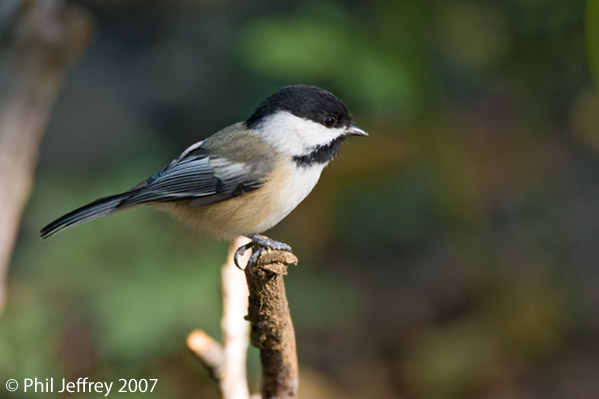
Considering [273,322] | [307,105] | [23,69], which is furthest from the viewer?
[23,69]

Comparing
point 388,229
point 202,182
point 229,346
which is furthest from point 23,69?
point 388,229

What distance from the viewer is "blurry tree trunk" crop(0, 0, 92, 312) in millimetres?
2219

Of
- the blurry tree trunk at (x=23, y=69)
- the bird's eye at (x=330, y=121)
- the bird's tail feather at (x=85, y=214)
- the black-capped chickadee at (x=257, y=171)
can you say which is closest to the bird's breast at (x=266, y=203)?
the black-capped chickadee at (x=257, y=171)

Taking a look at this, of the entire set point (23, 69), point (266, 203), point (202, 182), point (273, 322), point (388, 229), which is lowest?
point (273, 322)

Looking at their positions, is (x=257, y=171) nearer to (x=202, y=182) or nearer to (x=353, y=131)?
(x=202, y=182)

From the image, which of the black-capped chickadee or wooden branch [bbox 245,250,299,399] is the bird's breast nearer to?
the black-capped chickadee

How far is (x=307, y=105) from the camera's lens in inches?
72.7

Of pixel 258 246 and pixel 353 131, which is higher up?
pixel 353 131

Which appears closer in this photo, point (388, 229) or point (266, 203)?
point (266, 203)

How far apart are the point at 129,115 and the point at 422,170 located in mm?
1708

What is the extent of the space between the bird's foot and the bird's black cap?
324 millimetres

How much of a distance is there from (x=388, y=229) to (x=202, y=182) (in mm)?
1883

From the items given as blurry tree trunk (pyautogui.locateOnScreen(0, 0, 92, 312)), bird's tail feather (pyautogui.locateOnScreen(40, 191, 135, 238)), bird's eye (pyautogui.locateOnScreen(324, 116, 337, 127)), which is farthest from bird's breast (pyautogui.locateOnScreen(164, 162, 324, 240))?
blurry tree trunk (pyautogui.locateOnScreen(0, 0, 92, 312))

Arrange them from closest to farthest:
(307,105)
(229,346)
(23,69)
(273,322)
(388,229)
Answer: (273,322) → (229,346) → (307,105) → (23,69) → (388,229)
